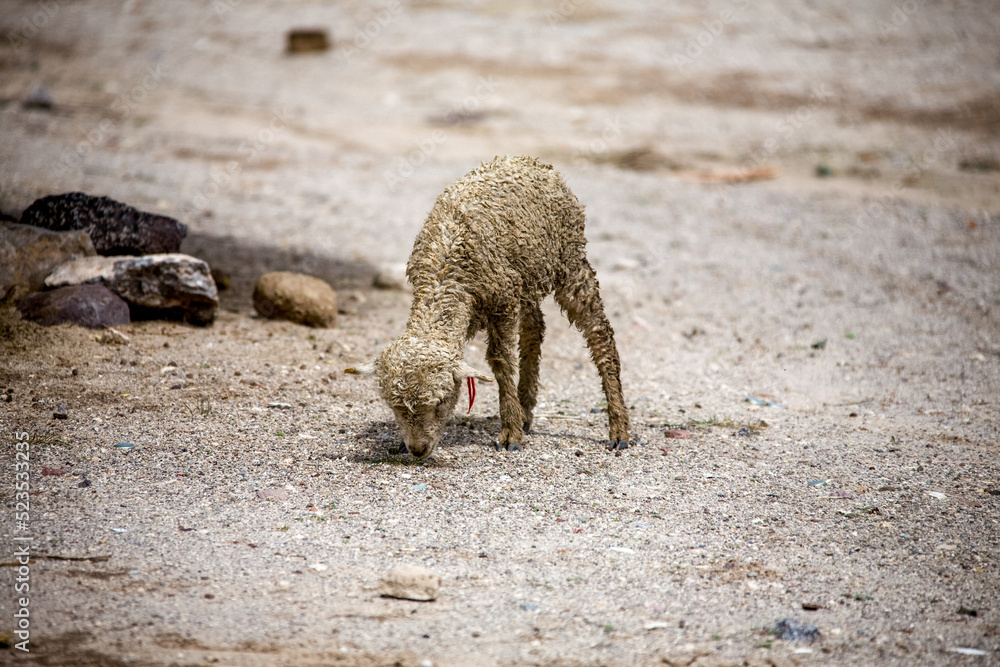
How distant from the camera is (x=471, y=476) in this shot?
661 cm

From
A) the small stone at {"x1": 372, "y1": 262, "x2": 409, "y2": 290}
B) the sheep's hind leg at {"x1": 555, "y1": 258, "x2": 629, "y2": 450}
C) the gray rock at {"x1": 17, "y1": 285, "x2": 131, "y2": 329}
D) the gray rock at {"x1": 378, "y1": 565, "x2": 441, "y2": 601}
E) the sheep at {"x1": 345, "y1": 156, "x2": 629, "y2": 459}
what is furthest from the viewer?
the small stone at {"x1": 372, "y1": 262, "x2": 409, "y2": 290}

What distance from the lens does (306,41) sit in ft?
83.6

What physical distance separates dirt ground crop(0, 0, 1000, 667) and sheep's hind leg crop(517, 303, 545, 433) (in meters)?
0.34

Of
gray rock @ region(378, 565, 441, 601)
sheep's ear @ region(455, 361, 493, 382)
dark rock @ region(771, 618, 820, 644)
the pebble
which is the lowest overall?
the pebble

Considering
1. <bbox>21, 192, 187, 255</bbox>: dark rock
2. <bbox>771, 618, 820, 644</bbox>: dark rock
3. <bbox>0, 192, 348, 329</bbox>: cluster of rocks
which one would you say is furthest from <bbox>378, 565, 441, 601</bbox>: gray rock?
<bbox>21, 192, 187, 255</bbox>: dark rock

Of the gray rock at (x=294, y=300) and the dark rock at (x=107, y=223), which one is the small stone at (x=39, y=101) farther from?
the gray rock at (x=294, y=300)

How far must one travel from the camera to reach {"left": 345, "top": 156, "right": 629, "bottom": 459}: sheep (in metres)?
6.19

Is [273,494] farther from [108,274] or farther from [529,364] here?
[108,274]

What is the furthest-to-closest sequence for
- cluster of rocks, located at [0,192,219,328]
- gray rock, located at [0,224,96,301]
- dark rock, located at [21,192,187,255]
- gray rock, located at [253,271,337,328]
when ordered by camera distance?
gray rock, located at [253,271,337,328]
dark rock, located at [21,192,187,255]
gray rock, located at [0,224,96,301]
cluster of rocks, located at [0,192,219,328]

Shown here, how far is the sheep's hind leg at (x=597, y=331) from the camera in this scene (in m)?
7.38

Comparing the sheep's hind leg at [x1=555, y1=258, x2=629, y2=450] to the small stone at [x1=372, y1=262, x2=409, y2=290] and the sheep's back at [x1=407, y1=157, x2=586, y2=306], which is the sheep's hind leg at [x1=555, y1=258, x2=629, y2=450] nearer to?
the sheep's back at [x1=407, y1=157, x2=586, y2=306]

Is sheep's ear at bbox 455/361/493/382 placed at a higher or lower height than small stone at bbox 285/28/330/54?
lower

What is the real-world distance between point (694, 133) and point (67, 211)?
591 inches

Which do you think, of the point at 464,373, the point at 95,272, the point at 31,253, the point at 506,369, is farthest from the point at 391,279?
the point at 464,373
